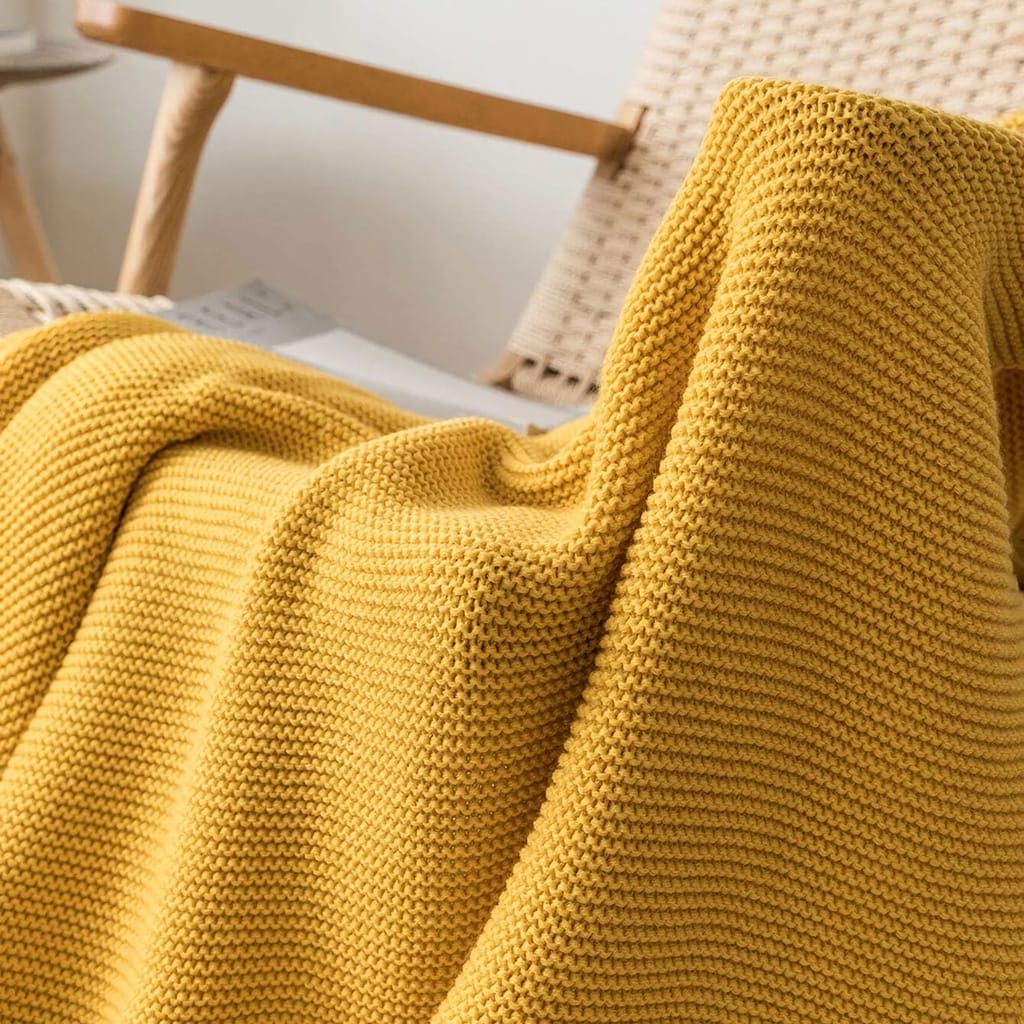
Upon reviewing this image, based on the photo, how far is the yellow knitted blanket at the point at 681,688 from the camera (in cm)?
47

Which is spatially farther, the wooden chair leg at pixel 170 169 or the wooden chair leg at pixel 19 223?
the wooden chair leg at pixel 19 223

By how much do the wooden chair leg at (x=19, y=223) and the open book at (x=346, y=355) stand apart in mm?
625

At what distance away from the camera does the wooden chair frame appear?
3.16 feet

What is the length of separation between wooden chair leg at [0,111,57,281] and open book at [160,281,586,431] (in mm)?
625

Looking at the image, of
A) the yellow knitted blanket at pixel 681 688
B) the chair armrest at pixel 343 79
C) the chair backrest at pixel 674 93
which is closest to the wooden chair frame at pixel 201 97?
the chair armrest at pixel 343 79

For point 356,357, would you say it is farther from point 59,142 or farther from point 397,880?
point 59,142

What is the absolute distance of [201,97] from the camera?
1.02 meters

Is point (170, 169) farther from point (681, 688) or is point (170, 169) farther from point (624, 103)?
point (681, 688)

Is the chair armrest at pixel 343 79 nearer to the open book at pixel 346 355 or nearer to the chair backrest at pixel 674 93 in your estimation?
the chair backrest at pixel 674 93

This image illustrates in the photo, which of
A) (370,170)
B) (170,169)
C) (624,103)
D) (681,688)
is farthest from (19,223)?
(681,688)

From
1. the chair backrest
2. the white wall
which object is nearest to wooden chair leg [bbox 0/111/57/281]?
A: the white wall

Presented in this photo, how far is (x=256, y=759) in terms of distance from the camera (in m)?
0.54

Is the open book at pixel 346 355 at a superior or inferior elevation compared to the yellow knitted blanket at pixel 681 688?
inferior

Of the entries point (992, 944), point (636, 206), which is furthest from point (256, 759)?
point (636, 206)
